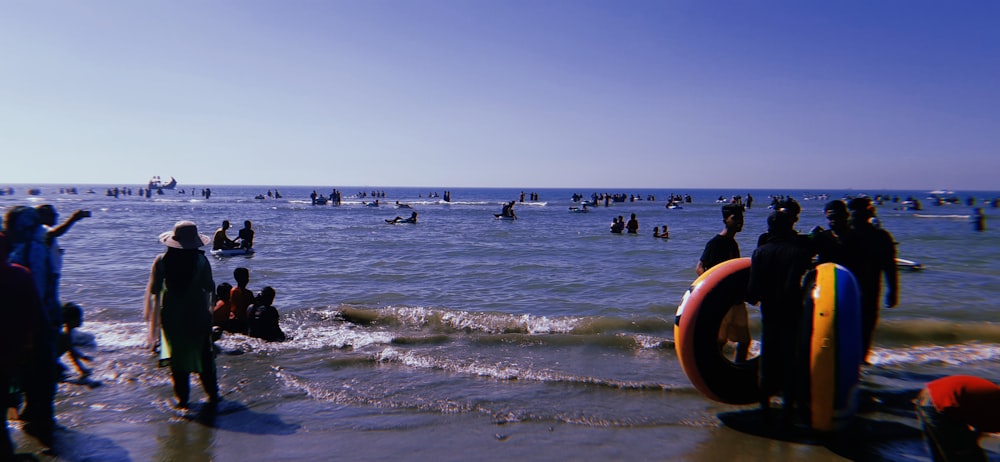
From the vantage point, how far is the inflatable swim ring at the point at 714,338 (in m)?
5.04

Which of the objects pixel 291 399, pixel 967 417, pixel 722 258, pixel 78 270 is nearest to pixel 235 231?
pixel 78 270

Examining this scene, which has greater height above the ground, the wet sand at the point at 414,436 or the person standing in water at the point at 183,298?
the person standing in water at the point at 183,298

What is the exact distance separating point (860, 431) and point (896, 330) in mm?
5417

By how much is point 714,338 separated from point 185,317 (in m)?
4.89

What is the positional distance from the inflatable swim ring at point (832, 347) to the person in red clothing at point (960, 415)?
0.91 meters

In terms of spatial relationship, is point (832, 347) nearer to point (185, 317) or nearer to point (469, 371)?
point (469, 371)

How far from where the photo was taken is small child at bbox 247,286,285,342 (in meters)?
8.30

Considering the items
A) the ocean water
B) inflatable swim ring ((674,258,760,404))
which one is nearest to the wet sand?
the ocean water

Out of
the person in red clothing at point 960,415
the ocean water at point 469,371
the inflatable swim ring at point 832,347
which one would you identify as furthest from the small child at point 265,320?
the person in red clothing at point 960,415

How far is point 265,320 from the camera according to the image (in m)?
8.30

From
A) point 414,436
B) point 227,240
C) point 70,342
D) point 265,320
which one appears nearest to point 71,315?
point 70,342

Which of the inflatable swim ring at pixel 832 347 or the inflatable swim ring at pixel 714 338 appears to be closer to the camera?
the inflatable swim ring at pixel 832 347

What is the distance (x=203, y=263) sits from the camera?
5441 millimetres

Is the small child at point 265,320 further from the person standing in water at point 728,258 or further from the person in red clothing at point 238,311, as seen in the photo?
the person standing in water at point 728,258
